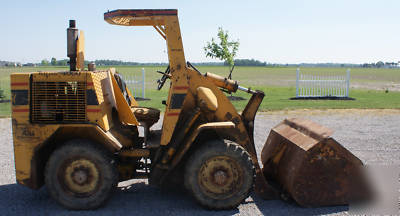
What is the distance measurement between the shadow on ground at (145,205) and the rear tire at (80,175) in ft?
0.57

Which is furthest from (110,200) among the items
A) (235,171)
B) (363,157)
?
(363,157)

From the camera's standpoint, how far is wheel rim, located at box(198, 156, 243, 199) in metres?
5.34

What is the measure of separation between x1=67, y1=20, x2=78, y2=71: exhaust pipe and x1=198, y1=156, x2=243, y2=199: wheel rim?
251 cm

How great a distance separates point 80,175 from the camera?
527 centimetres

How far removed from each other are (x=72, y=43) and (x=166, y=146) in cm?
212

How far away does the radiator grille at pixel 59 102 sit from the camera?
5234 millimetres

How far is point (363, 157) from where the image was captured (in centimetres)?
849

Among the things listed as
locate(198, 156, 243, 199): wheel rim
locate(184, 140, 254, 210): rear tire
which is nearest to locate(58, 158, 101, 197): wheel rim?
locate(184, 140, 254, 210): rear tire

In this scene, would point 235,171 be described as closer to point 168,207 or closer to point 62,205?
point 168,207

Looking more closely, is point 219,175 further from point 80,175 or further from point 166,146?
point 80,175

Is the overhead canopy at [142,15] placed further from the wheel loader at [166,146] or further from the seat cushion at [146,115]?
the seat cushion at [146,115]

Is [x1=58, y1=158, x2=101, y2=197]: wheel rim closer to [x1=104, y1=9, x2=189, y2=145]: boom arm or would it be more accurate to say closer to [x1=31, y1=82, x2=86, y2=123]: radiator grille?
[x1=31, y1=82, x2=86, y2=123]: radiator grille

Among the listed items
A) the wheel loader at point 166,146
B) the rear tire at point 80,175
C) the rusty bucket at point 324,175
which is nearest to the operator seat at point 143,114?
the wheel loader at point 166,146

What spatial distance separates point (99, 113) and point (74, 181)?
3.32 feet
